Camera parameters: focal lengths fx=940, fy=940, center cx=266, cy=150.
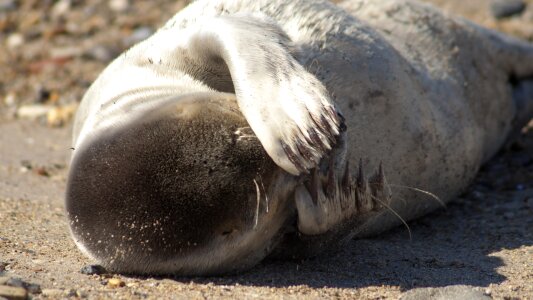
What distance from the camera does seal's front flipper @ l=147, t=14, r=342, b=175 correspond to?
274 cm

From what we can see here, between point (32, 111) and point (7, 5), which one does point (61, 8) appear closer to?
point (7, 5)

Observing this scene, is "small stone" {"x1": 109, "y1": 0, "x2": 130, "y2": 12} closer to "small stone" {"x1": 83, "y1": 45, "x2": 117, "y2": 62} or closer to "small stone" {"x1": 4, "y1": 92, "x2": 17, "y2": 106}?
"small stone" {"x1": 83, "y1": 45, "x2": 117, "y2": 62}

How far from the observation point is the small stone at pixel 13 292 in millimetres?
2568

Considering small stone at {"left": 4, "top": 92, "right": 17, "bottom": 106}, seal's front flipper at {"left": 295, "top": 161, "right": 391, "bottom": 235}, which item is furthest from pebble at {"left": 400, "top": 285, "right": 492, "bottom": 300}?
small stone at {"left": 4, "top": 92, "right": 17, "bottom": 106}

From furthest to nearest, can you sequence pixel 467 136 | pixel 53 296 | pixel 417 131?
pixel 467 136, pixel 417 131, pixel 53 296

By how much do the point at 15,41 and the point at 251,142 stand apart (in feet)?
15.2

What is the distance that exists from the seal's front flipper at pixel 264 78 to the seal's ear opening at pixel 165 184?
0.10m


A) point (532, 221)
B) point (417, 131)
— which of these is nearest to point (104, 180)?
point (417, 131)

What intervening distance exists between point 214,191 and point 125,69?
0.95m

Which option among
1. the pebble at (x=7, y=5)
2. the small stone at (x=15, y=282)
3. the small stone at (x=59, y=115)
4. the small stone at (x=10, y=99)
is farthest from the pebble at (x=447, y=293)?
the pebble at (x=7, y=5)

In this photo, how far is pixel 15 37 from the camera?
23.2 ft

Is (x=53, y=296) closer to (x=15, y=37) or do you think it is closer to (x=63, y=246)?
(x=63, y=246)

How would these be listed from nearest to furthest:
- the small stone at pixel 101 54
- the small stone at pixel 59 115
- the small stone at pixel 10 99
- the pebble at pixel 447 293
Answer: the pebble at pixel 447 293 → the small stone at pixel 59 115 → the small stone at pixel 10 99 → the small stone at pixel 101 54

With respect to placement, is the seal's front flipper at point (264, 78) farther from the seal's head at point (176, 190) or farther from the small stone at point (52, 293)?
the small stone at point (52, 293)
